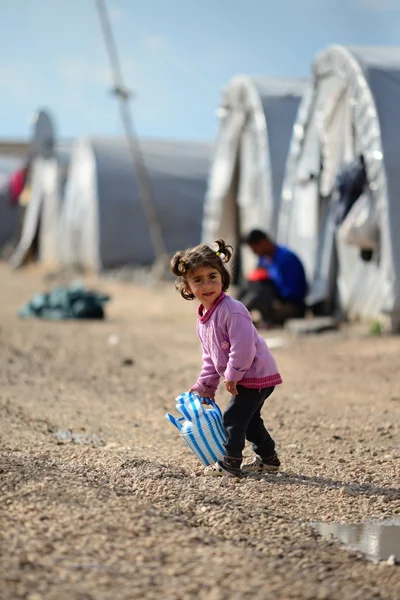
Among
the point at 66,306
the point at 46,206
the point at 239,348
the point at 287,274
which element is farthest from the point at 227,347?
the point at 46,206

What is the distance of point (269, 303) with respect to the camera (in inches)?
427

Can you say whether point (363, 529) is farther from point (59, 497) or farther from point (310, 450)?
point (310, 450)

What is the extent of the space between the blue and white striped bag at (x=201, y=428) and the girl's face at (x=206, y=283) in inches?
18.3

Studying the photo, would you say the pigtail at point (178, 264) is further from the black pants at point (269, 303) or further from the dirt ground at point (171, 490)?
the black pants at point (269, 303)

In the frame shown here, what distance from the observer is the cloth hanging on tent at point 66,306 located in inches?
477

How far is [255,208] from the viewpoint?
14109mm

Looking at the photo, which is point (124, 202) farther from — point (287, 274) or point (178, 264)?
point (178, 264)

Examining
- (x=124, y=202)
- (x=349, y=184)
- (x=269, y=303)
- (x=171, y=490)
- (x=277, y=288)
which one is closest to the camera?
(x=171, y=490)

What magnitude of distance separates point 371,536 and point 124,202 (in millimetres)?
16841

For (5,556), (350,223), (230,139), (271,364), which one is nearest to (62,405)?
(271,364)

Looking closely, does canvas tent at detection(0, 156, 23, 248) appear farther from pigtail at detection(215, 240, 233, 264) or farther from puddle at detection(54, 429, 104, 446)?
pigtail at detection(215, 240, 233, 264)

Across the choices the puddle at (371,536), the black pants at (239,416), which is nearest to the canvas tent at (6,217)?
the black pants at (239,416)

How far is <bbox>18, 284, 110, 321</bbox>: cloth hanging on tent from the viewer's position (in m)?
12.1

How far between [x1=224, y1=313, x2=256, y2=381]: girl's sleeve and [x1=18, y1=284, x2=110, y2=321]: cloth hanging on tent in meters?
8.09
